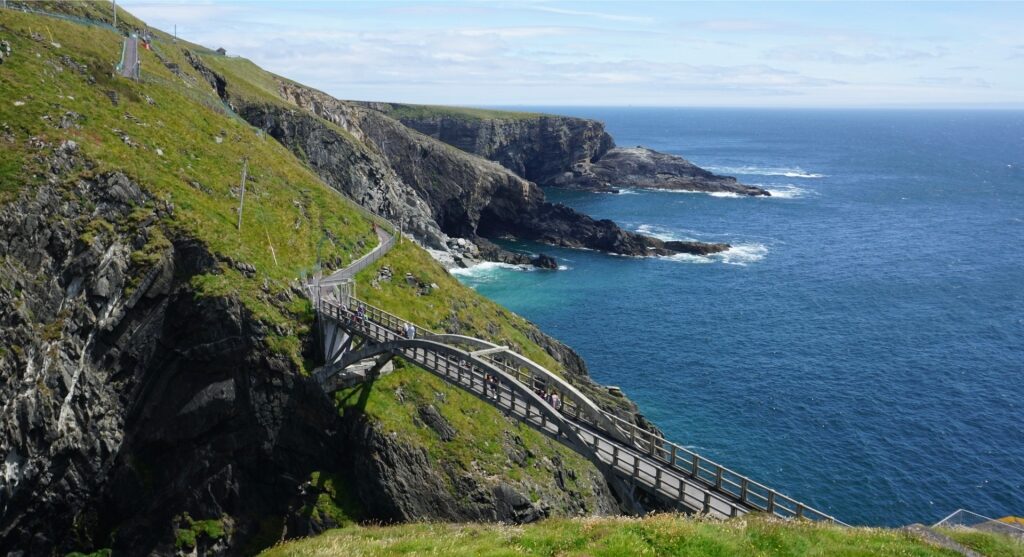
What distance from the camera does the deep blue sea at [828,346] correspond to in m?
56.2

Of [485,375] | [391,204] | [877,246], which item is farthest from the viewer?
[877,246]

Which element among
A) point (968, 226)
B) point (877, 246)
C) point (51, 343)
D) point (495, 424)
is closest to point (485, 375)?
point (495, 424)

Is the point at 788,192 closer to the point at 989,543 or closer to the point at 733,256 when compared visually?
the point at 733,256

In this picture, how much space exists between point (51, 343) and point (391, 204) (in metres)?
66.2

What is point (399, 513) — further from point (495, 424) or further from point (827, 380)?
point (827, 380)

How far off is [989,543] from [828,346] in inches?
2452

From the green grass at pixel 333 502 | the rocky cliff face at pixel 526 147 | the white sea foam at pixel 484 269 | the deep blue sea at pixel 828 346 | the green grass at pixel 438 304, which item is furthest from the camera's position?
the rocky cliff face at pixel 526 147

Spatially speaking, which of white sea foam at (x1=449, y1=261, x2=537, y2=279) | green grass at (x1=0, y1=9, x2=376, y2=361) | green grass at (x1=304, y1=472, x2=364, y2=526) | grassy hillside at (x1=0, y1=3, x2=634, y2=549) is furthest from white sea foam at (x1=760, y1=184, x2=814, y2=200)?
green grass at (x1=304, y1=472, x2=364, y2=526)

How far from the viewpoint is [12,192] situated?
42781mm

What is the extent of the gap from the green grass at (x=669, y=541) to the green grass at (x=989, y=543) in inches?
66.7

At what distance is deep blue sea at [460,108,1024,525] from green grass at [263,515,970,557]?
105ft

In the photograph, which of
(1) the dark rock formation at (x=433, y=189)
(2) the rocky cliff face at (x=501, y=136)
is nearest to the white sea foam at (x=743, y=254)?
(1) the dark rock formation at (x=433, y=189)

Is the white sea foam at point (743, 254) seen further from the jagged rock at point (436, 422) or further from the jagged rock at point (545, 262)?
the jagged rock at point (436, 422)

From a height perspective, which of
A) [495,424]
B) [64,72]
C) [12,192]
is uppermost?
[64,72]
